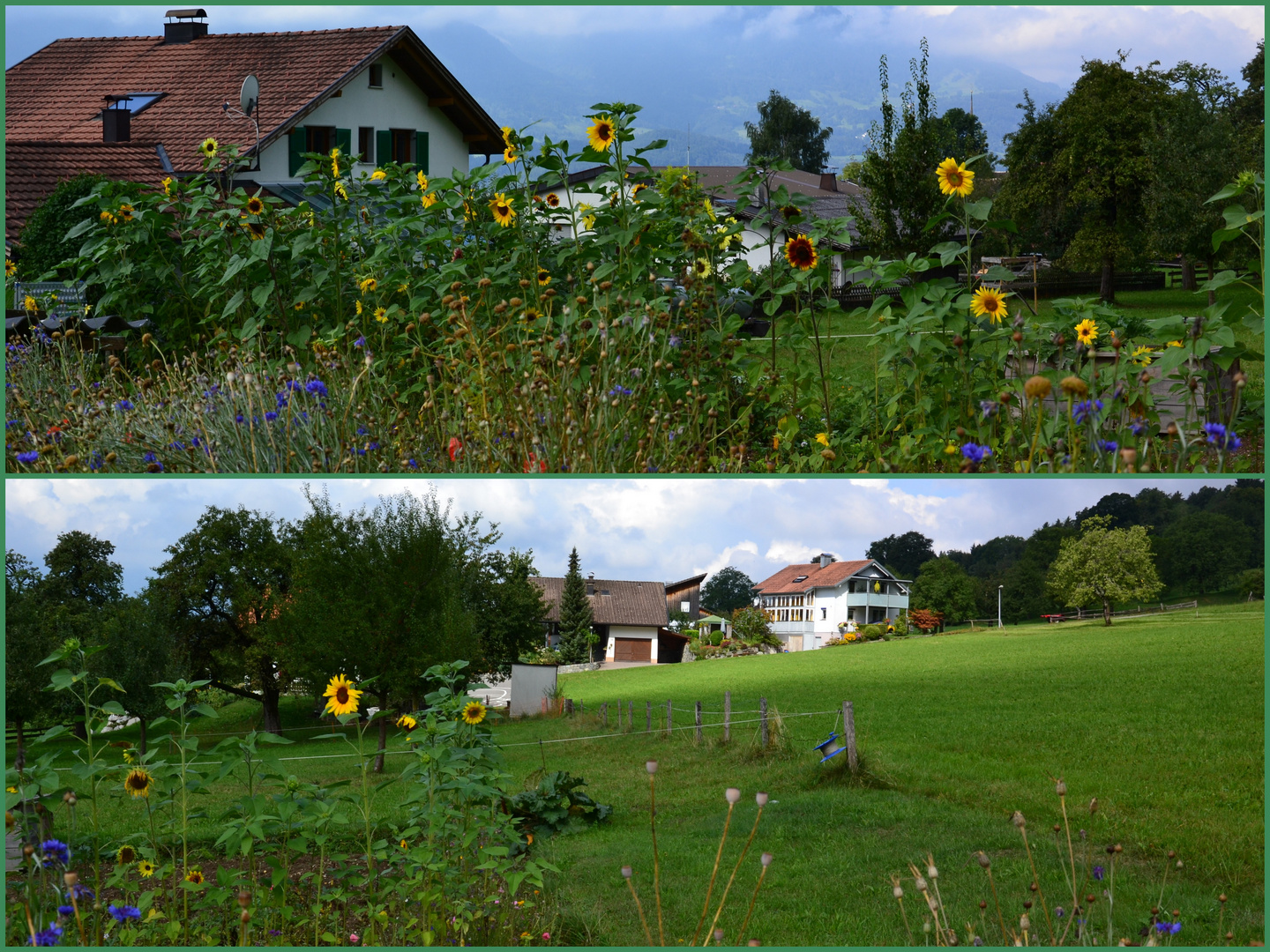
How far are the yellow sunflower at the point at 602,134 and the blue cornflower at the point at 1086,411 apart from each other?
2177 millimetres

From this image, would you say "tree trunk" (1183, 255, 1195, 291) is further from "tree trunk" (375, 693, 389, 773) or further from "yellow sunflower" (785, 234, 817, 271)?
"tree trunk" (375, 693, 389, 773)

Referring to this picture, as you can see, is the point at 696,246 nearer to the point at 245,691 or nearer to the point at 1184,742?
the point at 245,691

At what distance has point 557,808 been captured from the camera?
14.8 feet

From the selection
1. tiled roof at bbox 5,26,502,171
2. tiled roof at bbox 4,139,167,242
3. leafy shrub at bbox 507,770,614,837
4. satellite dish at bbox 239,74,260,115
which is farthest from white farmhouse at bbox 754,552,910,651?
tiled roof at bbox 5,26,502,171

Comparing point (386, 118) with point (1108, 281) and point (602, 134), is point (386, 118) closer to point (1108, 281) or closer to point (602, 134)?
point (1108, 281)

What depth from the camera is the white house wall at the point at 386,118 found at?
23219mm

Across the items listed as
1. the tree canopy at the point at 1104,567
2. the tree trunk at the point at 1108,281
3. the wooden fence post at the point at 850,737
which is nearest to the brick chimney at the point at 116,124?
the wooden fence post at the point at 850,737

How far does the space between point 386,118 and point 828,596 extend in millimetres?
24233

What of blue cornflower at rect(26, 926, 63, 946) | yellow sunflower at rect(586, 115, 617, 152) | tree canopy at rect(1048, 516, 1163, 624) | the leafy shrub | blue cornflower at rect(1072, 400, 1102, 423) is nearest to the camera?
blue cornflower at rect(26, 926, 63, 946)

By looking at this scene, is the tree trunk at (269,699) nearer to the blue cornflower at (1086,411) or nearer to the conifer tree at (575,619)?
the conifer tree at (575,619)

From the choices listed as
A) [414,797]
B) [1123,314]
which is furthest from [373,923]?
[1123,314]

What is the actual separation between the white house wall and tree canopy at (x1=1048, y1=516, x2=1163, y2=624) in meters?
21.0

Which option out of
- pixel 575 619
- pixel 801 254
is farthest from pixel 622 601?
pixel 801 254

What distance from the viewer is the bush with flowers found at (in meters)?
3.16
